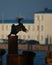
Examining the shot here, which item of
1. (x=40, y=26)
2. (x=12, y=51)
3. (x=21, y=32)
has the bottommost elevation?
(x=21, y=32)

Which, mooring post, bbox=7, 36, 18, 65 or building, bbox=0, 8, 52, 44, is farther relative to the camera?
building, bbox=0, 8, 52, 44

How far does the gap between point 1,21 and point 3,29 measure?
201 centimetres

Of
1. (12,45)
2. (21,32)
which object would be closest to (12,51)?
(12,45)

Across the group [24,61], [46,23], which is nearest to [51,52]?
[24,61]

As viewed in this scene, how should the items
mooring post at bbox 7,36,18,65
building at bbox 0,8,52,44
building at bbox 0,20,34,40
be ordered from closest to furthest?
mooring post at bbox 7,36,18,65, building at bbox 0,8,52,44, building at bbox 0,20,34,40

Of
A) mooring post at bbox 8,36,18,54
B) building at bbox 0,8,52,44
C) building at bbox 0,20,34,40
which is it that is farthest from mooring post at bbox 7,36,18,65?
building at bbox 0,20,34,40

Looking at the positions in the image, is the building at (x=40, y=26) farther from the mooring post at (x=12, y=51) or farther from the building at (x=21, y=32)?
the mooring post at (x=12, y=51)

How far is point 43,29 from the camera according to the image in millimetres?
33312

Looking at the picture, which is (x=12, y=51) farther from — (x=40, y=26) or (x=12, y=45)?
(x=40, y=26)

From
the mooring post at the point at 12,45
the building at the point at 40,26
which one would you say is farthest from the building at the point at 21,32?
the mooring post at the point at 12,45

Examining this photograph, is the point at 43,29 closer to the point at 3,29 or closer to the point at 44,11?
the point at 44,11

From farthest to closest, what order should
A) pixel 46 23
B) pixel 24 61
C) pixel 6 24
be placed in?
pixel 6 24, pixel 46 23, pixel 24 61

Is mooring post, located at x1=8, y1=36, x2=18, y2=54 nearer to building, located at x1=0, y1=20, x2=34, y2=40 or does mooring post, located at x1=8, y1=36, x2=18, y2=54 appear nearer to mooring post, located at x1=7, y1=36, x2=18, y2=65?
mooring post, located at x1=7, y1=36, x2=18, y2=65

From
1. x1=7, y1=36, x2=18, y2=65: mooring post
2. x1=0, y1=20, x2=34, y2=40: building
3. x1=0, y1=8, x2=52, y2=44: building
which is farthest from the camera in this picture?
x1=0, y1=20, x2=34, y2=40: building
